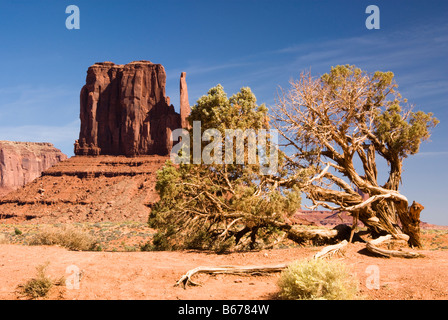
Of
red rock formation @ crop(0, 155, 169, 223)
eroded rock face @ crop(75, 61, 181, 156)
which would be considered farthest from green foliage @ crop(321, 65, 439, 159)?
eroded rock face @ crop(75, 61, 181, 156)

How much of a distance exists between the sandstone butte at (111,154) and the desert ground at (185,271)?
61.2m

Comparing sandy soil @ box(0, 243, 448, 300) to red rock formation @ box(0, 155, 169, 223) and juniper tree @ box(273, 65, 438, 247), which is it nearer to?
juniper tree @ box(273, 65, 438, 247)

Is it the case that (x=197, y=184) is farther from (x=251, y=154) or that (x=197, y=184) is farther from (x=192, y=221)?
(x=251, y=154)

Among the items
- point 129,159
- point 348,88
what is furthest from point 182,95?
point 348,88

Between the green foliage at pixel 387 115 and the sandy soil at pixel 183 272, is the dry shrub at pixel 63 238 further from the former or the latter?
the green foliage at pixel 387 115

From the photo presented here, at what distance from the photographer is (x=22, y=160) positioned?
162500mm

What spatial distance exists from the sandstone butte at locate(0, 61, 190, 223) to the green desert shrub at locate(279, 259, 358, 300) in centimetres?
6653

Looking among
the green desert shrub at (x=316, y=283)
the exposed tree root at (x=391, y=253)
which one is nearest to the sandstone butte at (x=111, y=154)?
the exposed tree root at (x=391, y=253)

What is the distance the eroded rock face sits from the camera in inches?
3949

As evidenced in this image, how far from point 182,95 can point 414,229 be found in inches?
3557

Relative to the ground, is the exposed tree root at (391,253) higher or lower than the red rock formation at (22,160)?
lower

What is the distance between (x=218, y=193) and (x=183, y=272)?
6417mm

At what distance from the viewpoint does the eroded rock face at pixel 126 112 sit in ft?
329
